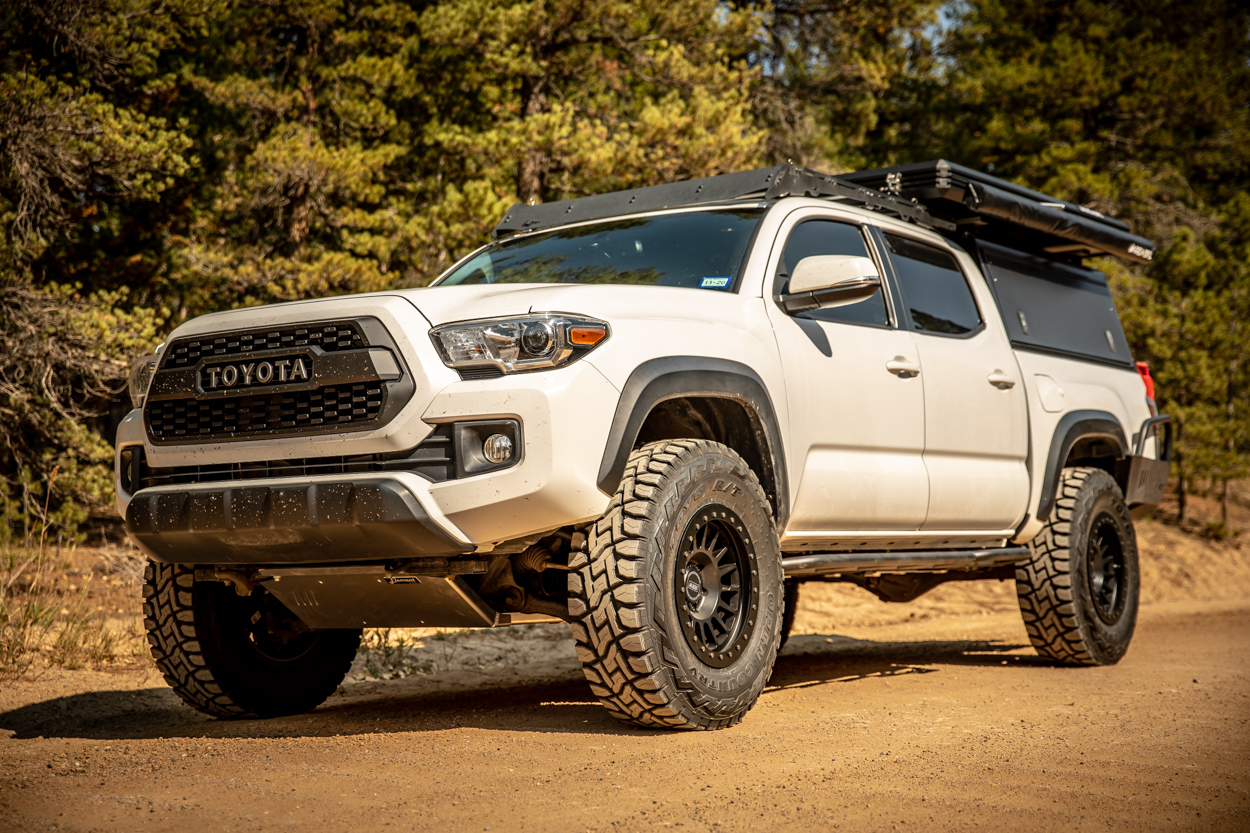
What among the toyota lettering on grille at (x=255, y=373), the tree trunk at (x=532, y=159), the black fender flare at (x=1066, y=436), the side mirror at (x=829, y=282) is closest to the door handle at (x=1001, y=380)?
the black fender flare at (x=1066, y=436)

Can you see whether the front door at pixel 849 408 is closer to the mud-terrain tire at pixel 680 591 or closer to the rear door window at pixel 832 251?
the rear door window at pixel 832 251

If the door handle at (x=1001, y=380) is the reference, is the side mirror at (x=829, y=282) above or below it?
above

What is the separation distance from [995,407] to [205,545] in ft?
13.2

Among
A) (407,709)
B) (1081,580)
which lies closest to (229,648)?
(407,709)

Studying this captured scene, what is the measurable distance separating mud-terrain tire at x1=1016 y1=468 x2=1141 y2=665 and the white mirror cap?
2.65 meters

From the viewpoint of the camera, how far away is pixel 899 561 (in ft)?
18.2

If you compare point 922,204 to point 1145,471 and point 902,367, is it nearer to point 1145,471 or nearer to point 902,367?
point 902,367

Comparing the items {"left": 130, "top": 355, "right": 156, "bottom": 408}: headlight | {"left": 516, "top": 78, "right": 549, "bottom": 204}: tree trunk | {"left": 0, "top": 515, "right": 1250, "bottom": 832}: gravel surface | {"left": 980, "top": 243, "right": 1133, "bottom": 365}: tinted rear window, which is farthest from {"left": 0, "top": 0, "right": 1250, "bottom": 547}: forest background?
{"left": 980, "top": 243, "right": 1133, "bottom": 365}: tinted rear window

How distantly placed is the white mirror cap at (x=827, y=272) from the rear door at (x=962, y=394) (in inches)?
42.9

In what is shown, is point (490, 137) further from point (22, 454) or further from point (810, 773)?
point (810, 773)

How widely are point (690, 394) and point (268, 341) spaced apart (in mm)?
1515

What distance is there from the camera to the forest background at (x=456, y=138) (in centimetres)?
1159

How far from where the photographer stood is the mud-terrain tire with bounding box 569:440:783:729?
3875mm

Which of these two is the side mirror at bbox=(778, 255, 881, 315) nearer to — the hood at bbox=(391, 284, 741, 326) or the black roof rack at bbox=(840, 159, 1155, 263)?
the hood at bbox=(391, 284, 741, 326)
